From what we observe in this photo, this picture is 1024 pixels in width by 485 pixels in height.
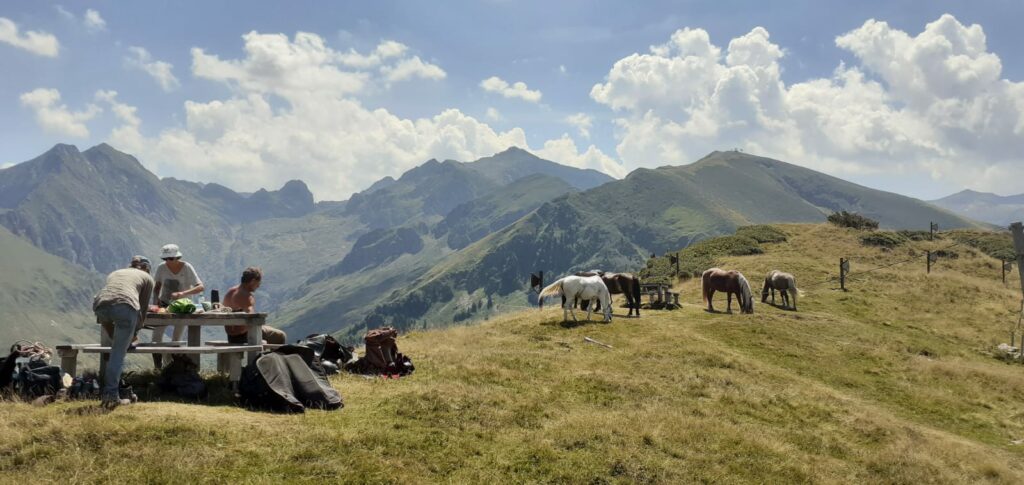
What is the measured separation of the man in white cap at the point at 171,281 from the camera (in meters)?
15.2

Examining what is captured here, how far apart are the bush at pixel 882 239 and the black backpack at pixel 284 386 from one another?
6832 cm

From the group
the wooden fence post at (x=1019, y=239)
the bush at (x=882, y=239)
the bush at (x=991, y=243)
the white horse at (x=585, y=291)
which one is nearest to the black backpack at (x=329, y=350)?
the white horse at (x=585, y=291)

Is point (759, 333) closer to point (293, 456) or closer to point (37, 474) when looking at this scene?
point (293, 456)

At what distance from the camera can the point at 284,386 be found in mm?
12781

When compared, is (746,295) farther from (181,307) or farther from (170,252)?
(181,307)

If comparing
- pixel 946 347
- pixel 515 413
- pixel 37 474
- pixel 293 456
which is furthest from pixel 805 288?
pixel 37 474

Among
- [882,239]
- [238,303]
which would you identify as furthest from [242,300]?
[882,239]

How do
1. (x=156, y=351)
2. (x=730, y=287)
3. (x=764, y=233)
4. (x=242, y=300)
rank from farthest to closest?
(x=764, y=233), (x=730, y=287), (x=242, y=300), (x=156, y=351)

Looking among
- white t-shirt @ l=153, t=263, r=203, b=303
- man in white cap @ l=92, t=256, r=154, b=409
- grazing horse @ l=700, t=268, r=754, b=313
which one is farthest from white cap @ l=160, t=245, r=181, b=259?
grazing horse @ l=700, t=268, r=754, b=313

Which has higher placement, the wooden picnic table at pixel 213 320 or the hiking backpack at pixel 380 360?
the wooden picnic table at pixel 213 320

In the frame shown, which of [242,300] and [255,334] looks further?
[242,300]

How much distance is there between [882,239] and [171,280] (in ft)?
236

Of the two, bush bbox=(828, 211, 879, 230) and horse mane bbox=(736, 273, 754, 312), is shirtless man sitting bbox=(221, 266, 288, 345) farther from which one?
bush bbox=(828, 211, 879, 230)

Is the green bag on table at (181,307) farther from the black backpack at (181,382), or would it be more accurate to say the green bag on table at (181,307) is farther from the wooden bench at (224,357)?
the wooden bench at (224,357)
